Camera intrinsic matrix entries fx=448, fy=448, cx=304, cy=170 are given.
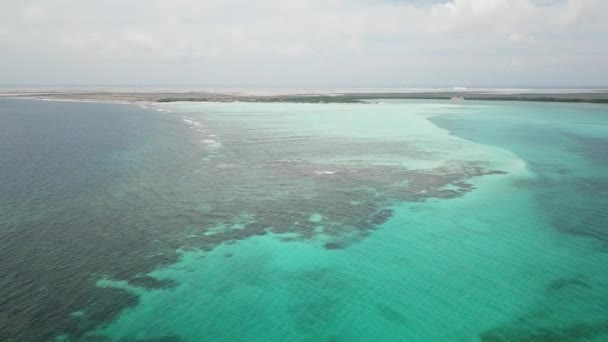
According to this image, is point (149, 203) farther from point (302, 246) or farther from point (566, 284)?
point (566, 284)

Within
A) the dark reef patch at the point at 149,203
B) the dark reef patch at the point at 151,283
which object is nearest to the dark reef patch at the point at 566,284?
the dark reef patch at the point at 149,203

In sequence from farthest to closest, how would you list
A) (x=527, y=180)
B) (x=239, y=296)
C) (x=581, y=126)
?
(x=581, y=126) < (x=527, y=180) < (x=239, y=296)

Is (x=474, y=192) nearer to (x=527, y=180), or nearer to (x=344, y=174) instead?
(x=527, y=180)

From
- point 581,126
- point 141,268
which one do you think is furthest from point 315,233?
point 581,126

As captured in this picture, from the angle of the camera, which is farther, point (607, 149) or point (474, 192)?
point (607, 149)

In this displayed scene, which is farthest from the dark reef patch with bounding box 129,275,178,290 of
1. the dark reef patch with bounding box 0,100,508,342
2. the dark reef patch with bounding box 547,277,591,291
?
the dark reef patch with bounding box 547,277,591,291

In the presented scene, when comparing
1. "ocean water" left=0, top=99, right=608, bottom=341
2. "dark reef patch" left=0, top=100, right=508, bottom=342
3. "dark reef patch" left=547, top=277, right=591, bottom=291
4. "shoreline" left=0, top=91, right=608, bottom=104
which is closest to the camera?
"ocean water" left=0, top=99, right=608, bottom=341

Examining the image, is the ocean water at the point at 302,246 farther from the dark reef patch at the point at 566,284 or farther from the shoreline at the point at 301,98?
the shoreline at the point at 301,98

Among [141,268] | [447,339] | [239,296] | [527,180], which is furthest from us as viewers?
[527,180]

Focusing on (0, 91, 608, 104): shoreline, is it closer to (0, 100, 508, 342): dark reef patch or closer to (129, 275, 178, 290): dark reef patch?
(0, 100, 508, 342): dark reef patch
